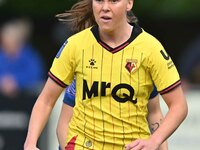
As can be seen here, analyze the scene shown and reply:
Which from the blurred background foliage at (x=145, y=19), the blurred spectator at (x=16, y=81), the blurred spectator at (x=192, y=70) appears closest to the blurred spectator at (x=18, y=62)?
the blurred spectator at (x=16, y=81)

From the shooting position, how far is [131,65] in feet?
21.8

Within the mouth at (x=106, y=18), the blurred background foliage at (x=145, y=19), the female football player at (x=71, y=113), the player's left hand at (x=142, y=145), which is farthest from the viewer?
the blurred background foliage at (x=145, y=19)

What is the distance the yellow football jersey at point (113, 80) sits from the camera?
21.8ft

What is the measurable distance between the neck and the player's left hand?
0.74 meters

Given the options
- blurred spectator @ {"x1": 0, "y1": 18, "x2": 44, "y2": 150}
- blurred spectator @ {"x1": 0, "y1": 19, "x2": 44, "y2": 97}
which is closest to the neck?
blurred spectator @ {"x1": 0, "y1": 18, "x2": 44, "y2": 150}

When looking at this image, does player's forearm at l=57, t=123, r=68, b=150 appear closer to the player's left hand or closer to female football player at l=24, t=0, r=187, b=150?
female football player at l=24, t=0, r=187, b=150

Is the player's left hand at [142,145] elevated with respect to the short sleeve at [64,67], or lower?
lower

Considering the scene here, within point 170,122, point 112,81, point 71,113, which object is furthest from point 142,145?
point 71,113

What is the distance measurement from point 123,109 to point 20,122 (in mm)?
4476

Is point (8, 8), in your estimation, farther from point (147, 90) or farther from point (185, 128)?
point (147, 90)

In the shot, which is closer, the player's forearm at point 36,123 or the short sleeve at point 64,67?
the player's forearm at point 36,123

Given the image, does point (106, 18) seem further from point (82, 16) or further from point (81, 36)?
point (82, 16)

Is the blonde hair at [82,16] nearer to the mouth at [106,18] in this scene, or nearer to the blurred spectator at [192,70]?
the mouth at [106,18]

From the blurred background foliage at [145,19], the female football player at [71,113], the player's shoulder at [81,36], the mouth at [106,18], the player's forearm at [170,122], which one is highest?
the mouth at [106,18]
